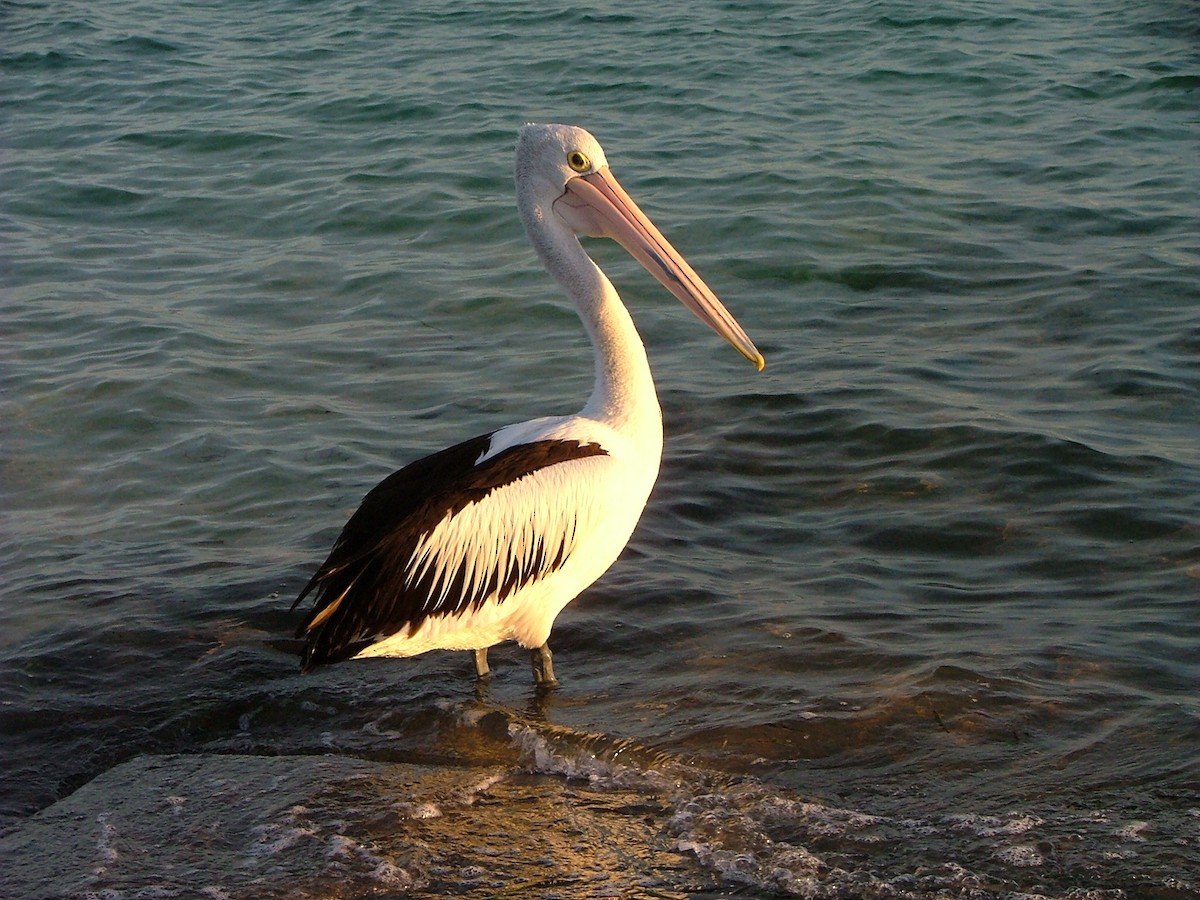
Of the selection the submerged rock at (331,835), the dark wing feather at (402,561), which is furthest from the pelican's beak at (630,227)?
the submerged rock at (331,835)

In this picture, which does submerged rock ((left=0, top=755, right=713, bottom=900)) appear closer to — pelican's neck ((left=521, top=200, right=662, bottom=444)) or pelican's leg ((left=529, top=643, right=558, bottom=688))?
pelican's leg ((left=529, top=643, right=558, bottom=688))

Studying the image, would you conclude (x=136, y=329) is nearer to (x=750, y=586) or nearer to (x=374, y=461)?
(x=374, y=461)

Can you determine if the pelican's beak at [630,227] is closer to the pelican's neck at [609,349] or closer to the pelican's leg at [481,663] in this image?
the pelican's neck at [609,349]

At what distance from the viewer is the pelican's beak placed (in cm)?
454

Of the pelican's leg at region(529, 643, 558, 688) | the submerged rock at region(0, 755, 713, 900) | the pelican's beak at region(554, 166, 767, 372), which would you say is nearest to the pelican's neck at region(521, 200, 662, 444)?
the pelican's beak at region(554, 166, 767, 372)

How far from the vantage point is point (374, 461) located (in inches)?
238

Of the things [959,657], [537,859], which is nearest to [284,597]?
[537,859]

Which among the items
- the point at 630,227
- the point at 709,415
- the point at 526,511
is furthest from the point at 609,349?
the point at 709,415

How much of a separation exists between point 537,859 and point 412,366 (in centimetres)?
375

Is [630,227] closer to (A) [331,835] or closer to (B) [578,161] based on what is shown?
(B) [578,161]

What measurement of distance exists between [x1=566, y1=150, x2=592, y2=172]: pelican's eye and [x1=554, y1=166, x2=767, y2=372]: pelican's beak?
0.03 metres

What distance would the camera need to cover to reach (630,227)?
4.57 m

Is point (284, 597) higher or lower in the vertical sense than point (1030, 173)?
lower

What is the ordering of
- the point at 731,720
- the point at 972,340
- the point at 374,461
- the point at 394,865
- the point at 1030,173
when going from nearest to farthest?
1. the point at 394,865
2. the point at 731,720
3. the point at 374,461
4. the point at 972,340
5. the point at 1030,173
